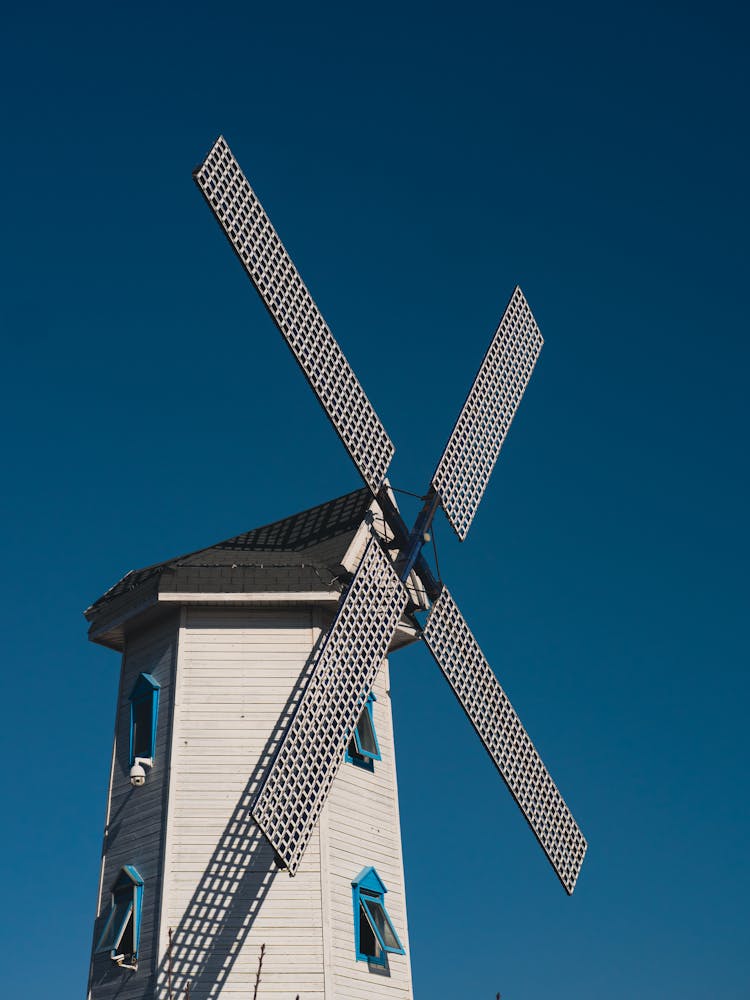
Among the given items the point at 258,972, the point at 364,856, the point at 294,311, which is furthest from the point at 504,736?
the point at 294,311

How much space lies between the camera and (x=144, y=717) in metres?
15.2

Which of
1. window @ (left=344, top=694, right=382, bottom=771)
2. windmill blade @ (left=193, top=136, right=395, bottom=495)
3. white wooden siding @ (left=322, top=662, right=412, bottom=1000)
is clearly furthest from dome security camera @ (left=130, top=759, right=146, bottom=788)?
windmill blade @ (left=193, top=136, right=395, bottom=495)

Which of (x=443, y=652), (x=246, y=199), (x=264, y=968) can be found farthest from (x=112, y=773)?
(x=246, y=199)

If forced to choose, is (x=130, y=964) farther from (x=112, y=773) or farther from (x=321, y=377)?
(x=321, y=377)

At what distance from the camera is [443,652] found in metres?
16.7

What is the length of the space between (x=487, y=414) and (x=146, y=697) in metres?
7.14

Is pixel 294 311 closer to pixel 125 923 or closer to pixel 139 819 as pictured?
pixel 139 819

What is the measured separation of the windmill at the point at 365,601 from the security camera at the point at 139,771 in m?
2.36

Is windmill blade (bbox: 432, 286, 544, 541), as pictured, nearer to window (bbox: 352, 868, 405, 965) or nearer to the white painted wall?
the white painted wall

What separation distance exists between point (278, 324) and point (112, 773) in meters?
6.33

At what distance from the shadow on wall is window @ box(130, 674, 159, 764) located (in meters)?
1.52

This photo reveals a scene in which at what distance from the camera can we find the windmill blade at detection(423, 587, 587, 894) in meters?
16.8

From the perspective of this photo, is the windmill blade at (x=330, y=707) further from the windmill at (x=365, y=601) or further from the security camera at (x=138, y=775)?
the security camera at (x=138, y=775)

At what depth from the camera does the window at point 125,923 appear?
13719mm
